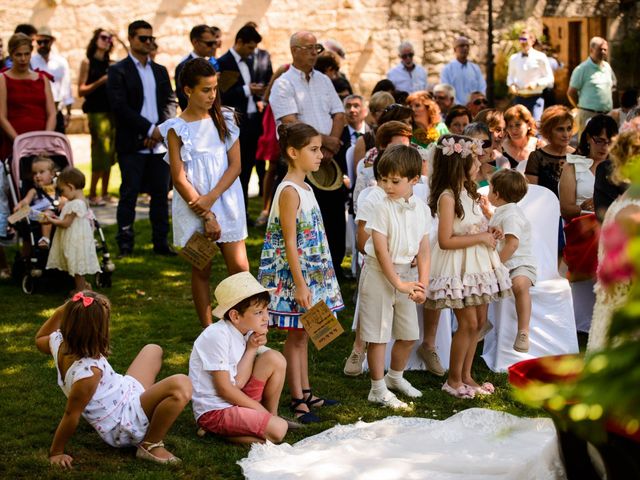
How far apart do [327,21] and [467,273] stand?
12451 mm

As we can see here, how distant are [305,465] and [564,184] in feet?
10.8

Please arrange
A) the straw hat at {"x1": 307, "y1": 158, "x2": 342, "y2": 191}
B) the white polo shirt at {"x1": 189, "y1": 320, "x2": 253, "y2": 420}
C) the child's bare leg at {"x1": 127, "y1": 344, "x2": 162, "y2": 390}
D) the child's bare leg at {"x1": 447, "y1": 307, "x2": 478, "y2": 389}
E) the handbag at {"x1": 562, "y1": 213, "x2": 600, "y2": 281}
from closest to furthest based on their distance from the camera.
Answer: the white polo shirt at {"x1": 189, "y1": 320, "x2": 253, "y2": 420} → the child's bare leg at {"x1": 127, "y1": 344, "x2": 162, "y2": 390} → the child's bare leg at {"x1": 447, "y1": 307, "x2": 478, "y2": 389} → the handbag at {"x1": 562, "y1": 213, "x2": 600, "y2": 281} → the straw hat at {"x1": 307, "y1": 158, "x2": 342, "y2": 191}

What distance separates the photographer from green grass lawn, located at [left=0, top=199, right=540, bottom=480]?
184 inches

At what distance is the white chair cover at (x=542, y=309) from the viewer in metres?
6.44

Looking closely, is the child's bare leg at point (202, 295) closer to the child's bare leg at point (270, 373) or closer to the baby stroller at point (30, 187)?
the child's bare leg at point (270, 373)

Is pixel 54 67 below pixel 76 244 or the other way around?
the other way around

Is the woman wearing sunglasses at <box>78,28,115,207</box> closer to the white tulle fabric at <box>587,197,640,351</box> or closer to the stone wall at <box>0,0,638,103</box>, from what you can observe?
the stone wall at <box>0,0,638,103</box>

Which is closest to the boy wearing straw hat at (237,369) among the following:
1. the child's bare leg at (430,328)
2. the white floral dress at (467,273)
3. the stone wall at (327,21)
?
the white floral dress at (467,273)

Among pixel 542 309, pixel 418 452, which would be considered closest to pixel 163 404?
pixel 418 452

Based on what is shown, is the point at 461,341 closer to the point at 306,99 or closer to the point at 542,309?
the point at 542,309

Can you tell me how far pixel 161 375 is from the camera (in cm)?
605

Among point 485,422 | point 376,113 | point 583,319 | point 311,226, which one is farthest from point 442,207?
point 376,113

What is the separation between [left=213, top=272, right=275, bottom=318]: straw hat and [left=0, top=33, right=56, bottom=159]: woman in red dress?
4250mm

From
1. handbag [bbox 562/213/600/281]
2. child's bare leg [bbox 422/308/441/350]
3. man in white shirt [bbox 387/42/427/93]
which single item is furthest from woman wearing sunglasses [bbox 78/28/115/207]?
handbag [bbox 562/213/600/281]
